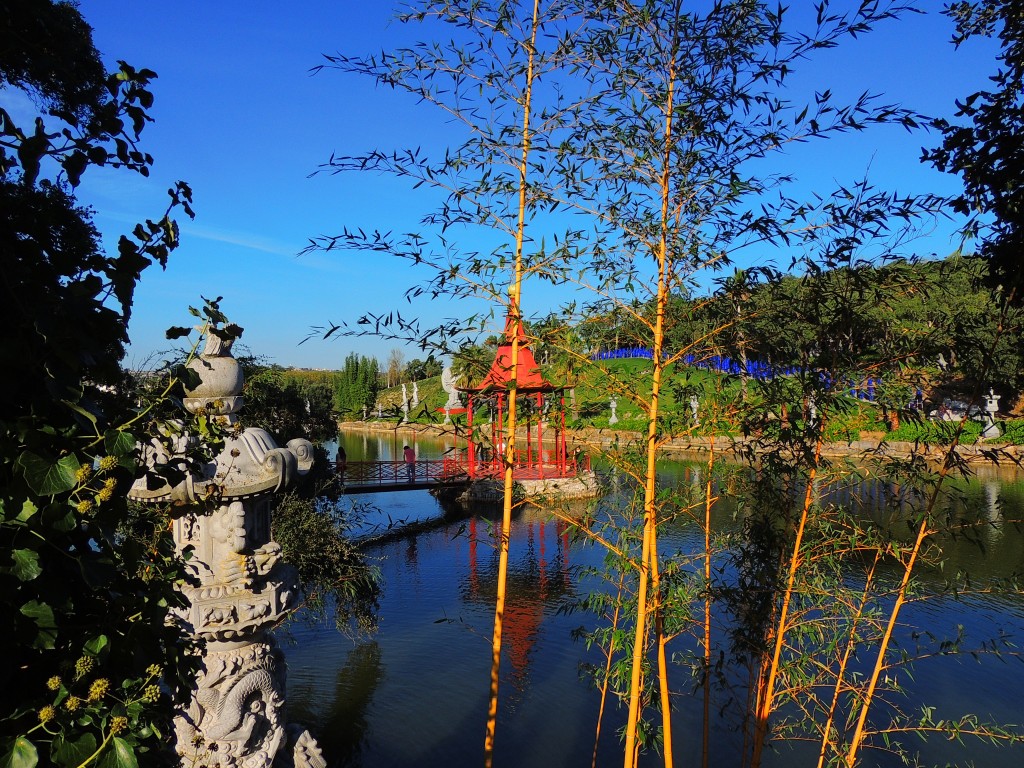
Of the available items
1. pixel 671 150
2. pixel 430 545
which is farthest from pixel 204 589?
pixel 430 545

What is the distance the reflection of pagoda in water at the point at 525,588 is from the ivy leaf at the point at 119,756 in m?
7.25

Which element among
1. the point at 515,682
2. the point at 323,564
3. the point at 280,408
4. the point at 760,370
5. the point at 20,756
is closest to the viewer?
the point at 20,756

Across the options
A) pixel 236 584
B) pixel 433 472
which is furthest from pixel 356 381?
pixel 236 584

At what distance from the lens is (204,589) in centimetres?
368

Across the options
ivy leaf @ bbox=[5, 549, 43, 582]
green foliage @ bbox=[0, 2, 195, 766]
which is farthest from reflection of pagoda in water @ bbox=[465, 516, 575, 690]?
ivy leaf @ bbox=[5, 549, 43, 582]

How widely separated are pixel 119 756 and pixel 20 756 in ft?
0.41

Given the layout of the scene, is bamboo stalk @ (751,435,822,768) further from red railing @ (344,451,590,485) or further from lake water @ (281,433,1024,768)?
red railing @ (344,451,590,485)

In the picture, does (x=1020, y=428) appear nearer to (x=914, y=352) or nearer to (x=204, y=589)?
(x=914, y=352)

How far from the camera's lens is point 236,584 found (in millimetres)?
3723

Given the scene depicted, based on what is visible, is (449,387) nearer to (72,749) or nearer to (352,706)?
(352,706)

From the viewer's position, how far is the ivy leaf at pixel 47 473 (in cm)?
108

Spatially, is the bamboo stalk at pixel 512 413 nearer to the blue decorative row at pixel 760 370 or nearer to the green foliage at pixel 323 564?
the blue decorative row at pixel 760 370

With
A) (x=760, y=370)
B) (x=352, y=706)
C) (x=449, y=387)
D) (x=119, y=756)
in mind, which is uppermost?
(x=449, y=387)

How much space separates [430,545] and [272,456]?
11.9m
